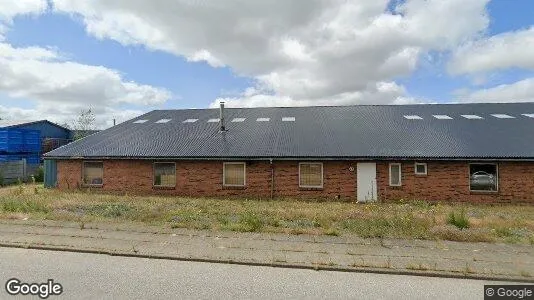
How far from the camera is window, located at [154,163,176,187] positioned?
17.3 metres

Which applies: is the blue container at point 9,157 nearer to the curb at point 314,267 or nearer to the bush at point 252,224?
the curb at point 314,267

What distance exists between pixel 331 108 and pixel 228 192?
10969 mm

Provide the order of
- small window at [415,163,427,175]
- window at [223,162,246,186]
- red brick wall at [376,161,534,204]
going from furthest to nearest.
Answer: window at [223,162,246,186] → small window at [415,163,427,175] → red brick wall at [376,161,534,204]

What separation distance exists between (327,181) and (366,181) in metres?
1.88

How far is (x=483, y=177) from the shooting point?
15.7 meters

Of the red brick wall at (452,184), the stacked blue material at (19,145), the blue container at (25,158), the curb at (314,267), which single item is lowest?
the curb at (314,267)

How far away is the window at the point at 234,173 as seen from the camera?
1683 centimetres

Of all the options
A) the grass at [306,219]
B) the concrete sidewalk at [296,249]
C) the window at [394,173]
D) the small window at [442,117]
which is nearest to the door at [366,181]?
the window at [394,173]

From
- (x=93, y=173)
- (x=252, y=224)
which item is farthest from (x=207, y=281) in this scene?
(x=93, y=173)

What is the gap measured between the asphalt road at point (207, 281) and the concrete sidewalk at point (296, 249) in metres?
0.33

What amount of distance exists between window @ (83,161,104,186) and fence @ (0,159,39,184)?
8.27 m

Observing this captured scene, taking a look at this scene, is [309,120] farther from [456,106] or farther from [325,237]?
[325,237]

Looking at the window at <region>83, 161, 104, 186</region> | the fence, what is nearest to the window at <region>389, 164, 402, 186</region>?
the window at <region>83, 161, 104, 186</region>

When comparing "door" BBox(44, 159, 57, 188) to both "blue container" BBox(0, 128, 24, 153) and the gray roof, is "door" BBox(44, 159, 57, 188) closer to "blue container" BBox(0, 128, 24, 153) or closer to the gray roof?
the gray roof
